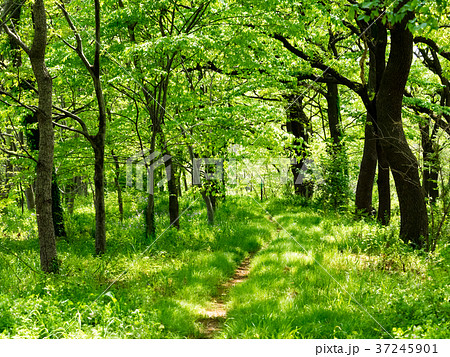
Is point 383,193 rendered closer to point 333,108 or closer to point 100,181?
point 333,108

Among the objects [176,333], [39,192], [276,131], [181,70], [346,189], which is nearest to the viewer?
[176,333]

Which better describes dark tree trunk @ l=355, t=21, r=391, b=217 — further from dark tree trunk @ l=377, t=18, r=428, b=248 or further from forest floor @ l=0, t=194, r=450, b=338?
forest floor @ l=0, t=194, r=450, b=338

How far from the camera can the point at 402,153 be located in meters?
8.07

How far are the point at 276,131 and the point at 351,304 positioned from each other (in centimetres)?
437

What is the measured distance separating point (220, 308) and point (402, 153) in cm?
530

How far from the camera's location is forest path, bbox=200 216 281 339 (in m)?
5.16

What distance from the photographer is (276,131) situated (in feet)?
27.3

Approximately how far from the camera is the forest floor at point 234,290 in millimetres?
4398

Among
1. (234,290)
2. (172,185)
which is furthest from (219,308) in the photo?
(172,185)

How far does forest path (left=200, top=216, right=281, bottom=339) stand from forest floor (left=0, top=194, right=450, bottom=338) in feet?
0.05

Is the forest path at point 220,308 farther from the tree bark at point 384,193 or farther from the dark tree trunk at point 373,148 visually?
the tree bark at point 384,193

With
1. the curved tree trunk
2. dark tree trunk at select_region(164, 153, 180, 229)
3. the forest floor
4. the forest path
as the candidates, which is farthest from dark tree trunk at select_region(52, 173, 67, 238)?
the forest path
